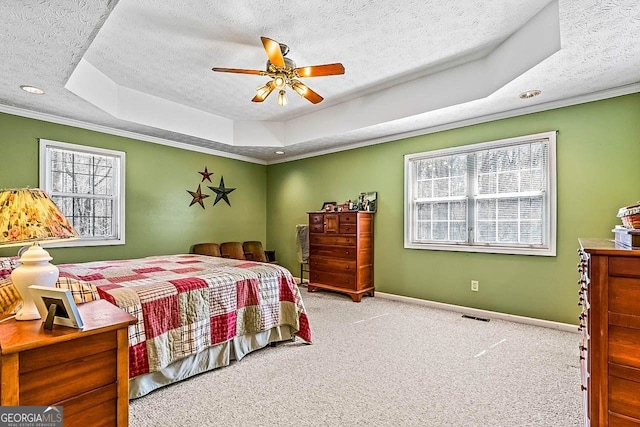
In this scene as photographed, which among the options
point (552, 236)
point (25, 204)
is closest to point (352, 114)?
point (552, 236)

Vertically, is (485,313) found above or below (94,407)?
below

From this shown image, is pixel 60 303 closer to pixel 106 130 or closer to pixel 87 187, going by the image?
pixel 87 187

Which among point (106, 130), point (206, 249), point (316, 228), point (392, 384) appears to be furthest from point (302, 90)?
point (206, 249)

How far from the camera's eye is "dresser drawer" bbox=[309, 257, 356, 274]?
15.8 ft

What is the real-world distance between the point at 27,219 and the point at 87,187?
3775 mm

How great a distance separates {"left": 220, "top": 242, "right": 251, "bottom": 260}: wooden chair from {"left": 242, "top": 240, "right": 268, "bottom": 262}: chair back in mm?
246

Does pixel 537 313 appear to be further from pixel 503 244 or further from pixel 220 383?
pixel 220 383

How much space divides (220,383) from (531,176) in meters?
3.76

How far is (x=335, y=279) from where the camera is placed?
5.01m

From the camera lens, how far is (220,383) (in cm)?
234

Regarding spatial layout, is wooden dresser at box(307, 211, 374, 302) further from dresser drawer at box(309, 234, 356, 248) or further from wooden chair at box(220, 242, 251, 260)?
wooden chair at box(220, 242, 251, 260)

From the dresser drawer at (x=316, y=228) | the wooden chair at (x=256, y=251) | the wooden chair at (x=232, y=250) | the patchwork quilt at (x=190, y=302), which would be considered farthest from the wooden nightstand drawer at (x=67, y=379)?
the wooden chair at (x=256, y=251)

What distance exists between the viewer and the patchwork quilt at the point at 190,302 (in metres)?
2.13

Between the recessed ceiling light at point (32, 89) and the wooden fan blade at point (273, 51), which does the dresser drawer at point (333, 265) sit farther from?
the recessed ceiling light at point (32, 89)
